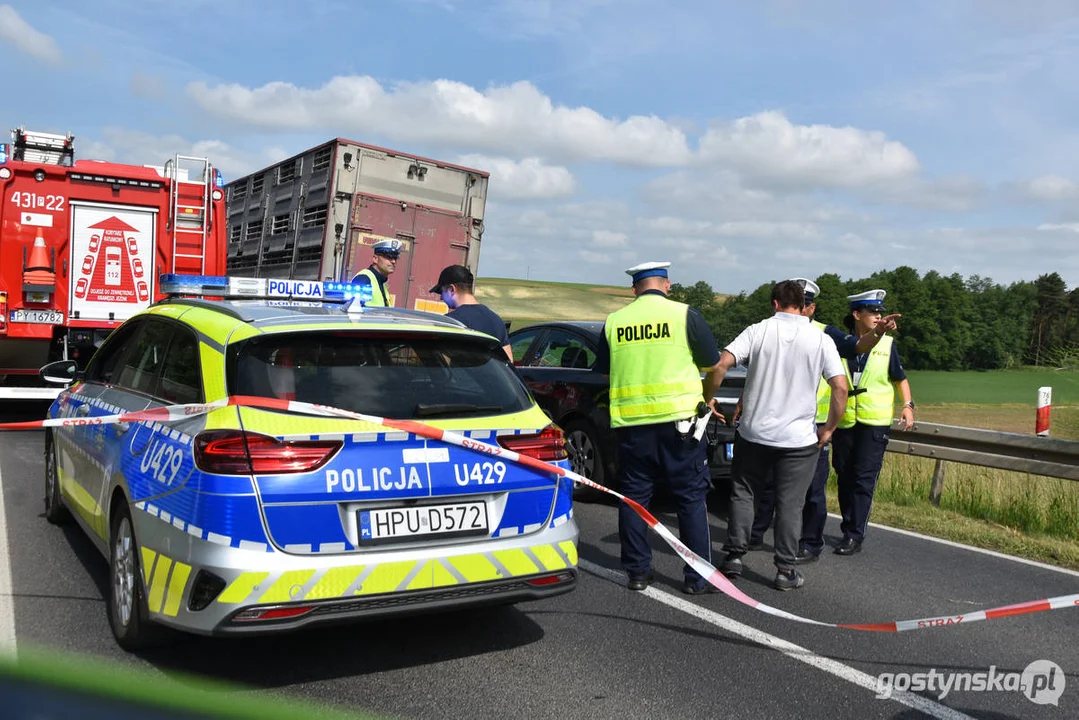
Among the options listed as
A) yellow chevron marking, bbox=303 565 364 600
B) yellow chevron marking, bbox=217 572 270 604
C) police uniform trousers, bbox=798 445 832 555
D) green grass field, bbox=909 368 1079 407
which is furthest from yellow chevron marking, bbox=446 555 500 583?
green grass field, bbox=909 368 1079 407

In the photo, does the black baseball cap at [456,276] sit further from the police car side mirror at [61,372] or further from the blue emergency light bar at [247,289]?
the police car side mirror at [61,372]

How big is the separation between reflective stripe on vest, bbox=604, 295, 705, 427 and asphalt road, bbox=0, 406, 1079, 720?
1.04 meters

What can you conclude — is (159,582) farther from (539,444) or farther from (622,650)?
(622,650)

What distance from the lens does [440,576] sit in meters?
3.68

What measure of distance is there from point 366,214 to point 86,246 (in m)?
3.35

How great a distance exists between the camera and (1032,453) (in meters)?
8.15

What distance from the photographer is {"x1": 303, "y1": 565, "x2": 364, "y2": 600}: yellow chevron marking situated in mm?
3449

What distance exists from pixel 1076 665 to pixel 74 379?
19.2 ft

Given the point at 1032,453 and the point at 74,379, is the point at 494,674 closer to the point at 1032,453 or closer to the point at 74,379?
the point at 74,379

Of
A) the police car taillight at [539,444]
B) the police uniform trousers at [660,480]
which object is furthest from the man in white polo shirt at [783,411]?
the police car taillight at [539,444]

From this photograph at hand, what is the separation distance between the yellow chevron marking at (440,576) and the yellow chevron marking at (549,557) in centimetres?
41

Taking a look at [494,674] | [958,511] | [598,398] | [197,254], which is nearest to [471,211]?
[197,254]

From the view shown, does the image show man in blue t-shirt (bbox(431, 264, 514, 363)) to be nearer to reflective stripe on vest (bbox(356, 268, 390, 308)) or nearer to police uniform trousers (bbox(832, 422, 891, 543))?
reflective stripe on vest (bbox(356, 268, 390, 308))

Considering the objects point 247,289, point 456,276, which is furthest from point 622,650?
point 456,276
